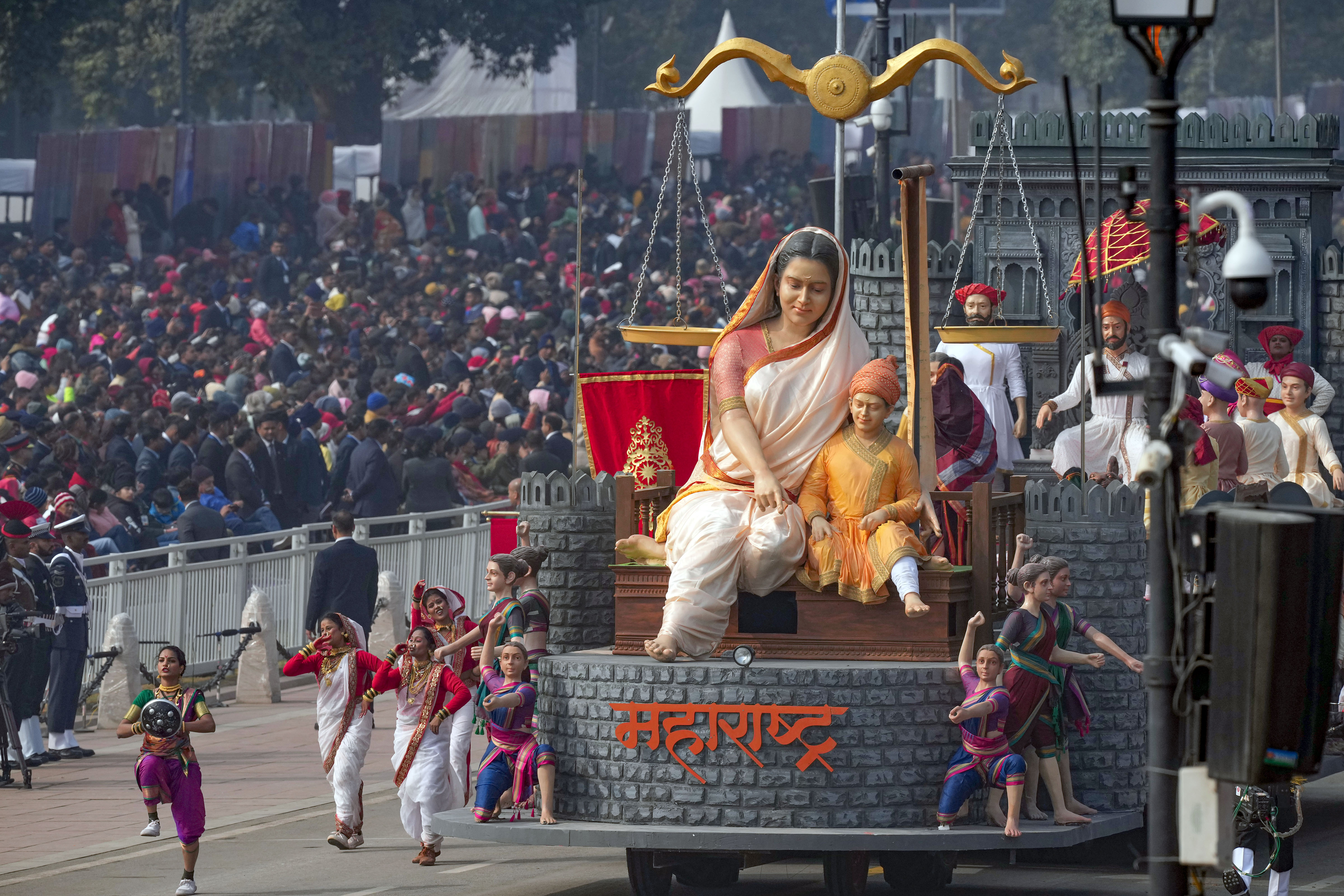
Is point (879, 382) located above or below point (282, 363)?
below

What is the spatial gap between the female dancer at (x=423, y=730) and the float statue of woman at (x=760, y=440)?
161 cm

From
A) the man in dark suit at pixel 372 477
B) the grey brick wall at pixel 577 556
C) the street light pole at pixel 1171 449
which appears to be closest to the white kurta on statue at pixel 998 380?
the grey brick wall at pixel 577 556

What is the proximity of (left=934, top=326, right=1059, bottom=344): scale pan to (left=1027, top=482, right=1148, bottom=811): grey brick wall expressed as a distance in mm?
2736

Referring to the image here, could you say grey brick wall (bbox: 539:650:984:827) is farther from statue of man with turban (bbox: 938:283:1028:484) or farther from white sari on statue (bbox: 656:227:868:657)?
statue of man with turban (bbox: 938:283:1028:484)

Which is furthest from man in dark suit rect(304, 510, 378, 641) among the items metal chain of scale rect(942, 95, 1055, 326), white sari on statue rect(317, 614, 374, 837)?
metal chain of scale rect(942, 95, 1055, 326)

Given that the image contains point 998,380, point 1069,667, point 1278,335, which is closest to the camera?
point 1069,667

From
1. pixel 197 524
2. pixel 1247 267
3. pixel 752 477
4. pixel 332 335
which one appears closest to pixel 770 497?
pixel 752 477

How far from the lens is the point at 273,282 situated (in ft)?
118

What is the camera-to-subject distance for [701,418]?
50.9 feet

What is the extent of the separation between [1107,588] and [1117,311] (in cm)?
295

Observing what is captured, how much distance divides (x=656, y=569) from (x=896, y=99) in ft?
148

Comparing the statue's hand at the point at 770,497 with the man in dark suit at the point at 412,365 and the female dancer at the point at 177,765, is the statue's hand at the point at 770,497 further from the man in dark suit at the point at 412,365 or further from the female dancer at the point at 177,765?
the man in dark suit at the point at 412,365

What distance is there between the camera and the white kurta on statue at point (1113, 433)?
636 inches

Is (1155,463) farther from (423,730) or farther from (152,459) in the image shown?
(152,459)
